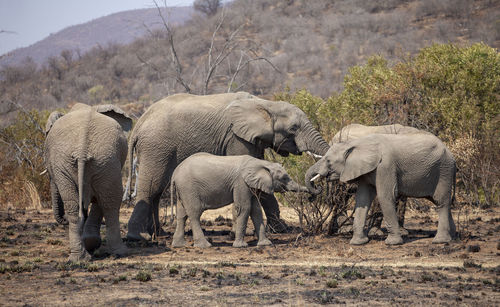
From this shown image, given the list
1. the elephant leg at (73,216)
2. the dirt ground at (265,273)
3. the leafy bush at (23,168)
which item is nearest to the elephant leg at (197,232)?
the dirt ground at (265,273)

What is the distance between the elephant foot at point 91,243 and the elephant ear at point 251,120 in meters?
3.28

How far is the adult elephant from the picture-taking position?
469 inches

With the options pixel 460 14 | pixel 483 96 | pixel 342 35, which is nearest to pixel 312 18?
pixel 342 35

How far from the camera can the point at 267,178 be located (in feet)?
35.9

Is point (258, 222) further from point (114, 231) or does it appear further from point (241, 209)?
point (114, 231)

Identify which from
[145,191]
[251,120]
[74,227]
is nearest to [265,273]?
[74,227]

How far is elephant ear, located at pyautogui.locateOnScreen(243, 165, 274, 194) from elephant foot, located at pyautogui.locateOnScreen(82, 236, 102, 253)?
270 centimetres

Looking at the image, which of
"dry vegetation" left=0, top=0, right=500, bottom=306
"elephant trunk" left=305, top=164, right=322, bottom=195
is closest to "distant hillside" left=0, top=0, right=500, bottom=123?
"dry vegetation" left=0, top=0, right=500, bottom=306

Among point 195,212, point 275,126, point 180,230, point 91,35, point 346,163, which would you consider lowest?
point 180,230

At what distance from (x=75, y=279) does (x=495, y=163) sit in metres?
11.1

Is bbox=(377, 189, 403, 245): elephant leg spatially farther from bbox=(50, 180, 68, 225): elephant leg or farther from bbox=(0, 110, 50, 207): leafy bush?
bbox=(0, 110, 50, 207): leafy bush

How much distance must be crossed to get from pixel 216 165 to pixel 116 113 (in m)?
2.28

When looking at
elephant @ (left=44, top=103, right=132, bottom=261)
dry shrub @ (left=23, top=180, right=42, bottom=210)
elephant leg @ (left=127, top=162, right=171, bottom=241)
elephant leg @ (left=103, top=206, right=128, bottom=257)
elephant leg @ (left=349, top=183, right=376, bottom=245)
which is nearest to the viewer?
elephant @ (left=44, top=103, right=132, bottom=261)

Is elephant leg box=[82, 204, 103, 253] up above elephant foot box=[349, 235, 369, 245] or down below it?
above
